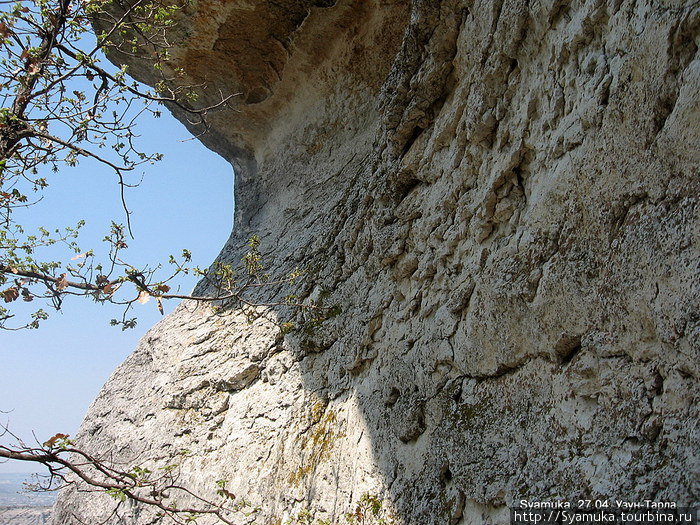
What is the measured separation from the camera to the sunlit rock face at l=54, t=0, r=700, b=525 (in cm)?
204

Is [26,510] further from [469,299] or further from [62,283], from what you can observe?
[469,299]

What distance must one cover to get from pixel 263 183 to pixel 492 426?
212 inches

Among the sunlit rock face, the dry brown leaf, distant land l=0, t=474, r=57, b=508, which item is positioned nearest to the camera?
the sunlit rock face

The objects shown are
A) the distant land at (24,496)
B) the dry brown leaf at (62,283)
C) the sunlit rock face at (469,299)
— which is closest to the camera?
the sunlit rock face at (469,299)

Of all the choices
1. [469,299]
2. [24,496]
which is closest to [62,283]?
[469,299]

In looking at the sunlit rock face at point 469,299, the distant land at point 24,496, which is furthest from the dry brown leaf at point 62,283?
the sunlit rock face at point 469,299

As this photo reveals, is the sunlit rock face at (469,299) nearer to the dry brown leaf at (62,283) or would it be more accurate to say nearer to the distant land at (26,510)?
the distant land at (26,510)

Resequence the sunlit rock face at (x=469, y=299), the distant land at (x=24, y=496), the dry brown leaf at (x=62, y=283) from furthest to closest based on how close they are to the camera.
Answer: the distant land at (x=24, y=496)
the dry brown leaf at (x=62, y=283)
the sunlit rock face at (x=469, y=299)

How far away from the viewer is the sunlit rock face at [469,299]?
2045 millimetres

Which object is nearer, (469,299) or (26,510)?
(469,299)

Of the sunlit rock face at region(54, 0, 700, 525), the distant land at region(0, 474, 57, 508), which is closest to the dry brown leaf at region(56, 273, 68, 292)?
the distant land at region(0, 474, 57, 508)

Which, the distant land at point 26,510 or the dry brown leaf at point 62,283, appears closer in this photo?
the dry brown leaf at point 62,283

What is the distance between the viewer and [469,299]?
3.08m

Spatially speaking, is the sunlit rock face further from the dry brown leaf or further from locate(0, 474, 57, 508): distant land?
the dry brown leaf
